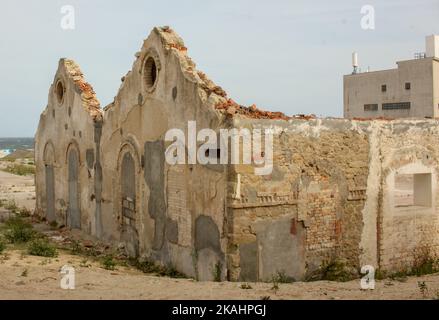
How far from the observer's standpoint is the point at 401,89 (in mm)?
39781

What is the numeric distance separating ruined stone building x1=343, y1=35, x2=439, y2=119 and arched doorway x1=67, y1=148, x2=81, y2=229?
28581 mm

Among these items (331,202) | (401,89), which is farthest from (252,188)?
(401,89)

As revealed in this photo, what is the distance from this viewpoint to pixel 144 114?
11.6m

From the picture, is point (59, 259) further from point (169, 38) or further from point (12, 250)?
point (169, 38)

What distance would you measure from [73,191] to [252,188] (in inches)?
338

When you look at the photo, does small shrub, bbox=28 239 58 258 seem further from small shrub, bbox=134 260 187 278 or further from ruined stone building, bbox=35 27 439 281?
small shrub, bbox=134 260 187 278

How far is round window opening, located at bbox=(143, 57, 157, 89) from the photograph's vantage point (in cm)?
1147

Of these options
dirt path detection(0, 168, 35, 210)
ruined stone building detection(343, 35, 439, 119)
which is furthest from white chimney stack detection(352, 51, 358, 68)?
dirt path detection(0, 168, 35, 210)

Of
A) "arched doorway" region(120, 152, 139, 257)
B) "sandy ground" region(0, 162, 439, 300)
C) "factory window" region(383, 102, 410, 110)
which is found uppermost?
"factory window" region(383, 102, 410, 110)

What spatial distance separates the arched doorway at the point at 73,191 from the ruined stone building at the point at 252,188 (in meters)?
2.16

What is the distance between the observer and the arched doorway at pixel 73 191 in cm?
1551

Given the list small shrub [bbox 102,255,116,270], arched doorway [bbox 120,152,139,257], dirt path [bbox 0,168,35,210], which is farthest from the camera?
dirt path [bbox 0,168,35,210]

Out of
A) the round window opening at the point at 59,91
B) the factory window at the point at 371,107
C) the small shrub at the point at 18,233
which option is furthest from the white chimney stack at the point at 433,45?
the small shrub at the point at 18,233

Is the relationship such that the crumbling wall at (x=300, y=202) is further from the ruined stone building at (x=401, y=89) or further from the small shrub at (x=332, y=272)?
the ruined stone building at (x=401, y=89)
